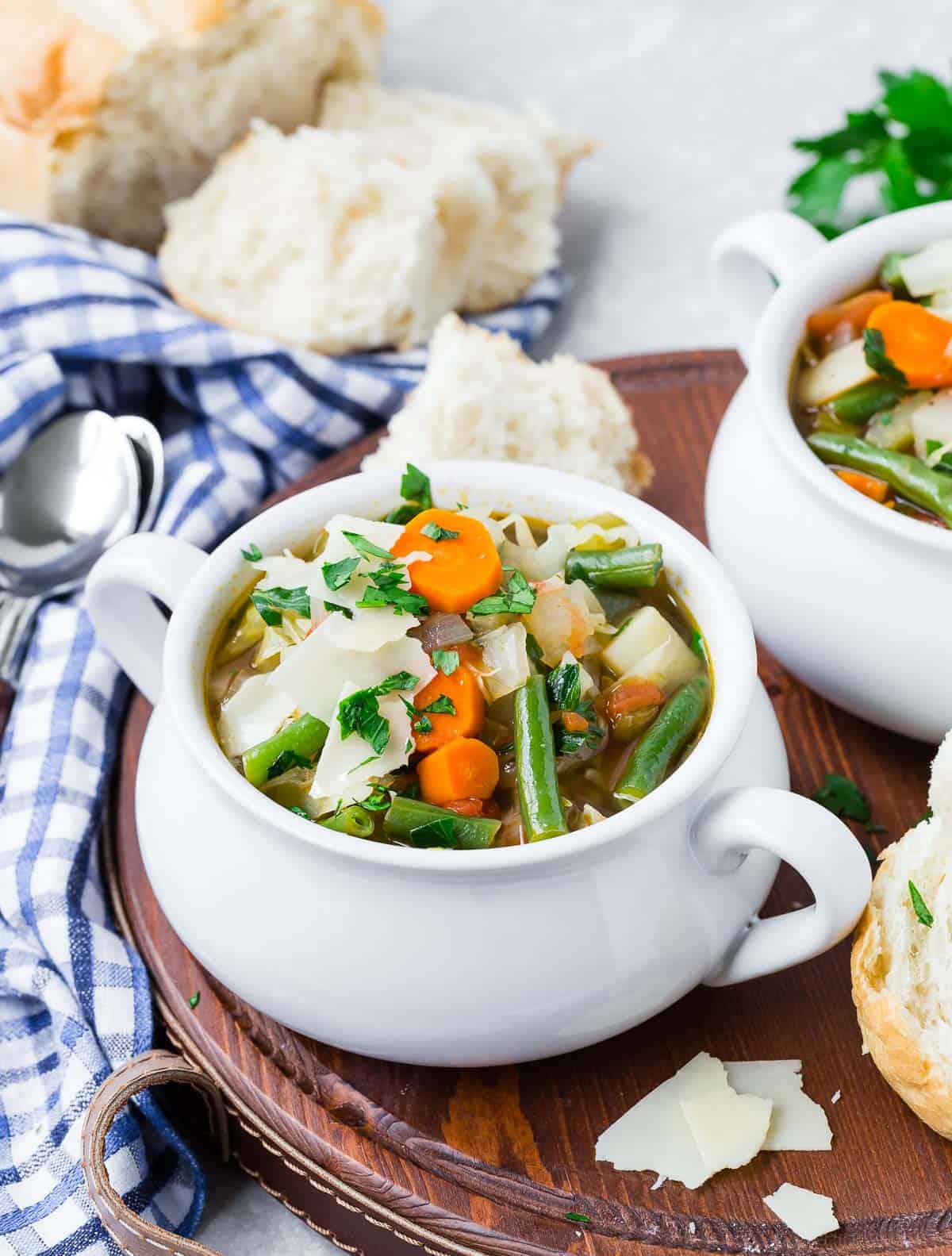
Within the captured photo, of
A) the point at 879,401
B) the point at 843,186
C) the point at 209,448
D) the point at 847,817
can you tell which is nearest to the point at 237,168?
the point at 209,448

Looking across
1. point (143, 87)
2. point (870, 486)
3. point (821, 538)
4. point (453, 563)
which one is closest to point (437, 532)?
point (453, 563)

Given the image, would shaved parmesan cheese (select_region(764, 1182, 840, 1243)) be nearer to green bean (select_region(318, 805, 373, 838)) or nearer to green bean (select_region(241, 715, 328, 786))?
green bean (select_region(318, 805, 373, 838))

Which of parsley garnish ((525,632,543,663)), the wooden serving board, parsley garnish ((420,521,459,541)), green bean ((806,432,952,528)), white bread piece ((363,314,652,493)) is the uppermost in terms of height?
A: green bean ((806,432,952,528))

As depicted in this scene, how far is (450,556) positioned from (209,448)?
1.45 meters

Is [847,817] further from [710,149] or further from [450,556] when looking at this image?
[710,149]

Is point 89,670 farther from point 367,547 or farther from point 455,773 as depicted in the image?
point 455,773

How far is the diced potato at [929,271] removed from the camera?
8.38 feet

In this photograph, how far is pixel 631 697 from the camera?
205 cm

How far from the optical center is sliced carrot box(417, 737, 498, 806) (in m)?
1.89

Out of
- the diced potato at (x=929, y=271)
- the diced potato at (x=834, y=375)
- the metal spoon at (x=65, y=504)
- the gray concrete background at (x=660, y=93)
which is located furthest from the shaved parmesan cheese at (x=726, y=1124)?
the gray concrete background at (x=660, y=93)

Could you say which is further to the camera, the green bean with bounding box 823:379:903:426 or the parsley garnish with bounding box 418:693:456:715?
the green bean with bounding box 823:379:903:426

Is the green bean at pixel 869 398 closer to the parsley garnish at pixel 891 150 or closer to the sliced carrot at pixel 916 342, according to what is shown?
the sliced carrot at pixel 916 342

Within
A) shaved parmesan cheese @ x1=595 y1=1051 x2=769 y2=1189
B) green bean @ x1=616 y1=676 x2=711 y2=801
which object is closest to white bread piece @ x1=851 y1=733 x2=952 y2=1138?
shaved parmesan cheese @ x1=595 y1=1051 x2=769 y2=1189

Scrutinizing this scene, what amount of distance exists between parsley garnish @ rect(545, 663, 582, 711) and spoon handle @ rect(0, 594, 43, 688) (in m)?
1.39
